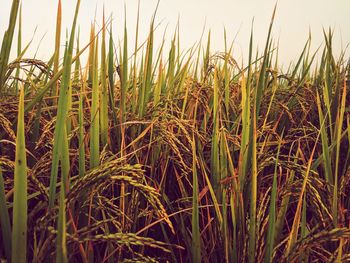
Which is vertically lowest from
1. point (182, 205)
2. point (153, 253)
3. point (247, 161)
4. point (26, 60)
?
point (153, 253)

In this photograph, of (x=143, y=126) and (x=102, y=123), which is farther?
(x=143, y=126)

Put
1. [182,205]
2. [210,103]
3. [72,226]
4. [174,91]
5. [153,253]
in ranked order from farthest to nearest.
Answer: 1. [174,91]
2. [210,103]
3. [182,205]
4. [153,253]
5. [72,226]

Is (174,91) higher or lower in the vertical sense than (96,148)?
higher

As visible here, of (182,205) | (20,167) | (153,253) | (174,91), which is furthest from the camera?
(174,91)

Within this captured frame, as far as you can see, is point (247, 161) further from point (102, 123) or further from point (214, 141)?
point (102, 123)

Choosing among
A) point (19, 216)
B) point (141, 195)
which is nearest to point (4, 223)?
point (19, 216)

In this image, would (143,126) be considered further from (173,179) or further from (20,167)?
(20,167)

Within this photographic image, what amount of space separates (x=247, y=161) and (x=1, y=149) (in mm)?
704

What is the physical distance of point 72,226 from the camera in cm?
79

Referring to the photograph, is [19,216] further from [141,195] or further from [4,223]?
[141,195]

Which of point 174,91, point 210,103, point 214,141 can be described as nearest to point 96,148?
point 214,141

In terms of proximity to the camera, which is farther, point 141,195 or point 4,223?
point 141,195

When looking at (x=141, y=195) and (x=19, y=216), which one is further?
(x=141, y=195)

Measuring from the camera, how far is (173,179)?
4.11 feet
